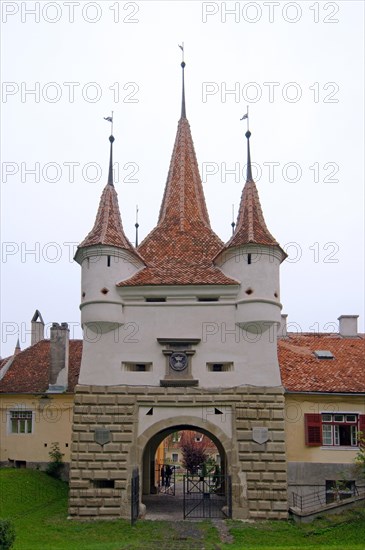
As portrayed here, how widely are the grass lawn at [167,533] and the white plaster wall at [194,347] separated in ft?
15.2

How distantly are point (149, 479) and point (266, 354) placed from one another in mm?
8340

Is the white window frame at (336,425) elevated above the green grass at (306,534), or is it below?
above

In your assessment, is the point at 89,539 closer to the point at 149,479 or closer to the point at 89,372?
the point at 89,372

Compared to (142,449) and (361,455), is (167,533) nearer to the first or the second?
(142,449)

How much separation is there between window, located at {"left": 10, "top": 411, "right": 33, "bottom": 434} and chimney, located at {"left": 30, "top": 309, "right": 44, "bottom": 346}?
18.0ft

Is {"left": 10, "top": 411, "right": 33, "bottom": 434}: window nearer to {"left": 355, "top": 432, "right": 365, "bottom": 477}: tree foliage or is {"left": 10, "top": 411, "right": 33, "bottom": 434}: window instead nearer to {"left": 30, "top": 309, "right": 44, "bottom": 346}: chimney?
{"left": 30, "top": 309, "right": 44, "bottom": 346}: chimney

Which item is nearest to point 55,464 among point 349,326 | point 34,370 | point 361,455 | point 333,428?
point 34,370

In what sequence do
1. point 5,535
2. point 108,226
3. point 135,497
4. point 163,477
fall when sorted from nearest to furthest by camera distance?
point 5,535
point 135,497
point 108,226
point 163,477

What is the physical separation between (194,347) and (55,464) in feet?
31.2

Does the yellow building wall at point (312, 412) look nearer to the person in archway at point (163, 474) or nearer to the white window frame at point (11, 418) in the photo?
the person in archway at point (163, 474)

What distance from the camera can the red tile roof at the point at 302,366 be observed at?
24547 millimetres

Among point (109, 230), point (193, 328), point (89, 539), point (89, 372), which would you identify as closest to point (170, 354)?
point (193, 328)

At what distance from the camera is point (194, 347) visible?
2283cm

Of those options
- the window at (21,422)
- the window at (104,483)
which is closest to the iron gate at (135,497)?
the window at (104,483)
